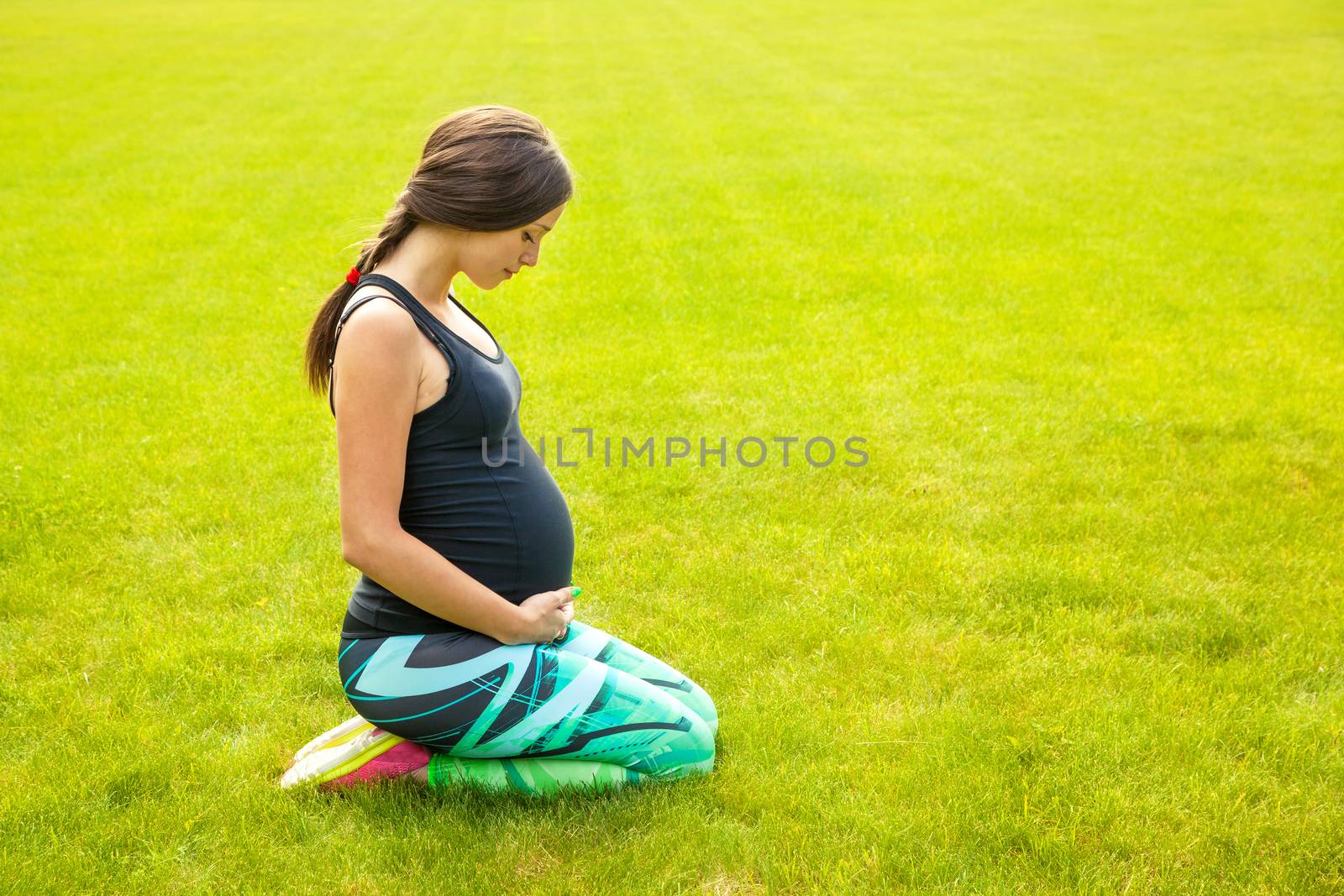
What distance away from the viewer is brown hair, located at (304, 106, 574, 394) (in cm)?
251

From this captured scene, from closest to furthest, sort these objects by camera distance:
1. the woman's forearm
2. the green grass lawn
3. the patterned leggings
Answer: the woman's forearm → the patterned leggings → the green grass lawn

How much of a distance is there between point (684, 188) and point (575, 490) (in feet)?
19.4

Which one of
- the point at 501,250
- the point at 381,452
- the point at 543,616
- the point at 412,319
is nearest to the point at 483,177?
the point at 501,250

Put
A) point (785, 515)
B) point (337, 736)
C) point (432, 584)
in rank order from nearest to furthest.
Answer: point (432, 584), point (337, 736), point (785, 515)

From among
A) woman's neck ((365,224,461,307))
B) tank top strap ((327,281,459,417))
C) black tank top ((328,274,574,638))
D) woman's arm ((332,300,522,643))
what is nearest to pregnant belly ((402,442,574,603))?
black tank top ((328,274,574,638))

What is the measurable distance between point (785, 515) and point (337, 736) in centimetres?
215

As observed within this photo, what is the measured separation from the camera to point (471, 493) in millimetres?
2680

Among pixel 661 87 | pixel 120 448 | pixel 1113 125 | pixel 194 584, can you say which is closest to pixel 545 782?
pixel 194 584

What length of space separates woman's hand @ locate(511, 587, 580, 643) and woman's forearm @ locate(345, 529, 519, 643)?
0.04 m

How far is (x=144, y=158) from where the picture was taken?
37.4 feet

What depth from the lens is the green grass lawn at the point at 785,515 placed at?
2.79 m

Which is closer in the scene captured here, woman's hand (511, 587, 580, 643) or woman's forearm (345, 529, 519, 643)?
woman's forearm (345, 529, 519, 643)

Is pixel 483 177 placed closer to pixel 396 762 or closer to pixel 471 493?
pixel 471 493

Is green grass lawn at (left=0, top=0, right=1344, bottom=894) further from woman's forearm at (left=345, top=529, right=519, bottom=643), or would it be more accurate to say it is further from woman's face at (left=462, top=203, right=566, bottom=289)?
woman's face at (left=462, top=203, right=566, bottom=289)
